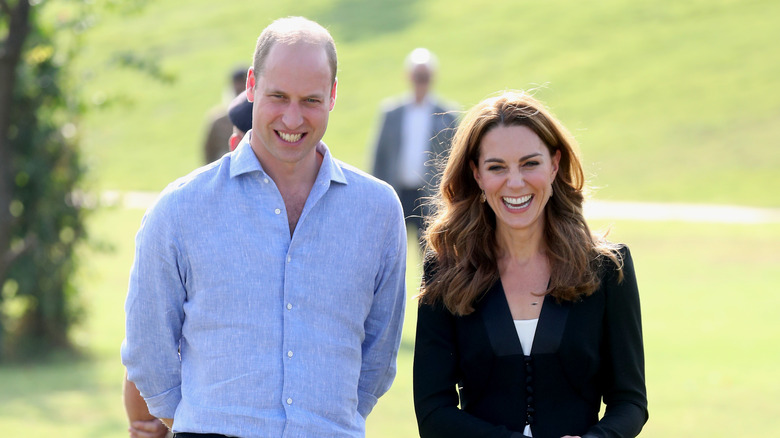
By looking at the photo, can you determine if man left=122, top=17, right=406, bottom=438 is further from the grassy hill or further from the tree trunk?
the grassy hill

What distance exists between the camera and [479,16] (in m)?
44.4

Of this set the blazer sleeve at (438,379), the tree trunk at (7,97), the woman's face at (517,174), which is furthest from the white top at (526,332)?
the tree trunk at (7,97)

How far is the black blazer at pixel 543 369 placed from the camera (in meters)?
3.58

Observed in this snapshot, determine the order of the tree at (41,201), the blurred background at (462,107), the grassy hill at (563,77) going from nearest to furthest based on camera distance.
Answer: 1. the blurred background at (462,107)
2. the tree at (41,201)
3. the grassy hill at (563,77)

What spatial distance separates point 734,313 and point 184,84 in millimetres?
32226

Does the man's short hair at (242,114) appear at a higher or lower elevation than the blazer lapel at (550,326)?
higher

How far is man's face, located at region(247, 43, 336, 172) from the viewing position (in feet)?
11.0

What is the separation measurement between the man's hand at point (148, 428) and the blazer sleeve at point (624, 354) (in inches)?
59.4

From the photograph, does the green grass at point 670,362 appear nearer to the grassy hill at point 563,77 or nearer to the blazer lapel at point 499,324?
the blazer lapel at point 499,324

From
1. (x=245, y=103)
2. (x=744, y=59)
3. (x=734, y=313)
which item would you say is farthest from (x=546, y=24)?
(x=245, y=103)

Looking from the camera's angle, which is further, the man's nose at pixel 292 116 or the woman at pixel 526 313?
the woman at pixel 526 313

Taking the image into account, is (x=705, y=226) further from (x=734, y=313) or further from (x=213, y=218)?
(x=213, y=218)

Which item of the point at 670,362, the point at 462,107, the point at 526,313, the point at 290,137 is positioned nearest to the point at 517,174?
the point at 526,313

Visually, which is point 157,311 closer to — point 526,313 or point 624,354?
point 526,313
